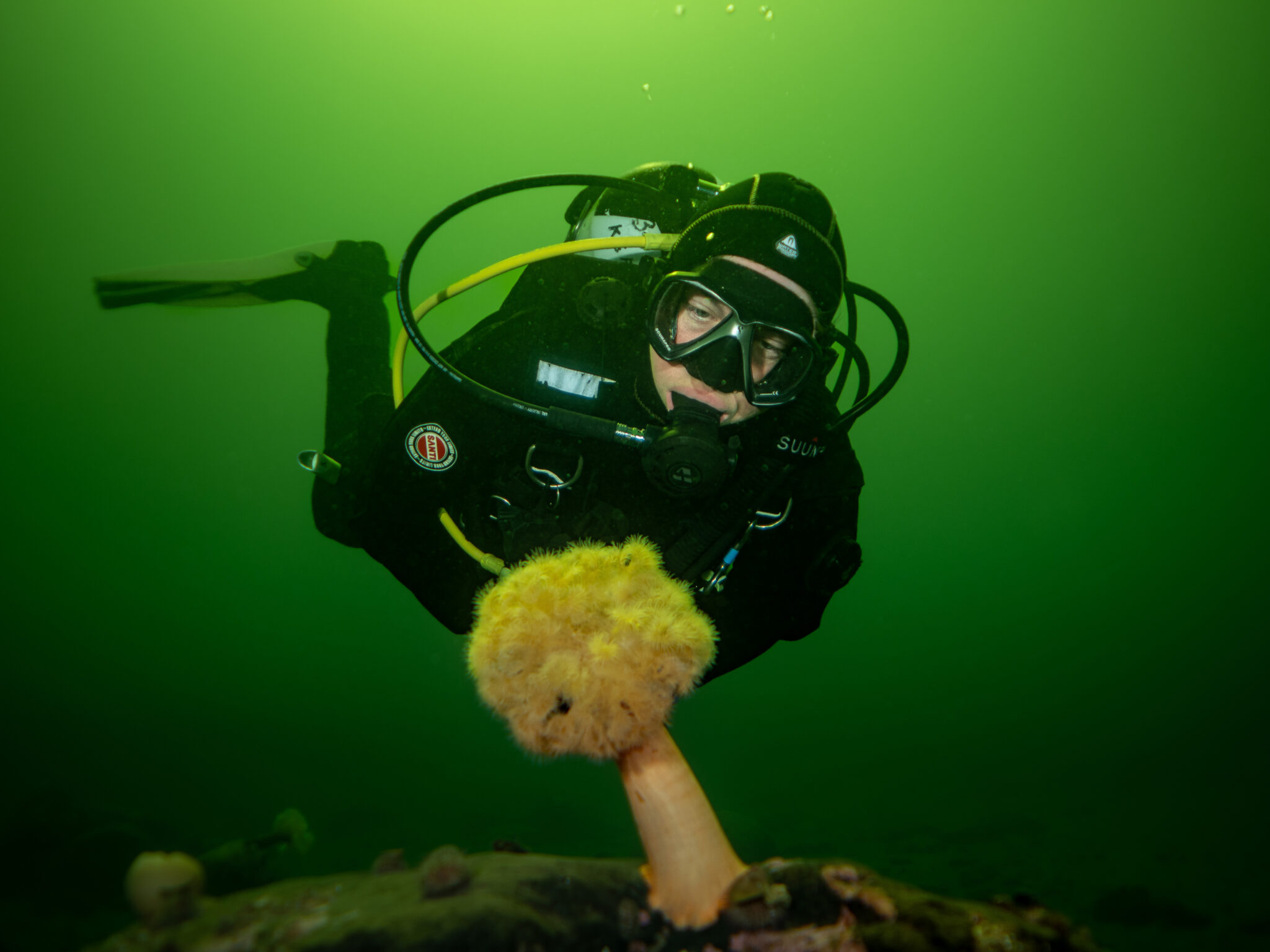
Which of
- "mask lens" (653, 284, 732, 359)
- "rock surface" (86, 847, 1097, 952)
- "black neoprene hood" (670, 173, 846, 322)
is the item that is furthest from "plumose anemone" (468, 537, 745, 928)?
"black neoprene hood" (670, 173, 846, 322)

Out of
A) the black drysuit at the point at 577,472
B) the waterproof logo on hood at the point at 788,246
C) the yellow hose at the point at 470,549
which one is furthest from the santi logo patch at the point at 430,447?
the waterproof logo on hood at the point at 788,246

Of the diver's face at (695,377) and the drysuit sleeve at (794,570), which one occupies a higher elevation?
the diver's face at (695,377)

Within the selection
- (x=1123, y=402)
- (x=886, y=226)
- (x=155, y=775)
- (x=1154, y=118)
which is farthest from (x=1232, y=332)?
(x=155, y=775)

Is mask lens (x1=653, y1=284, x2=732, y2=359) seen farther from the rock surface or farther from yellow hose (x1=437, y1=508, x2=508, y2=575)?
the rock surface

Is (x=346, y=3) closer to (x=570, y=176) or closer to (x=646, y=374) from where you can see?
(x=570, y=176)

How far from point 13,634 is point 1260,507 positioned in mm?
65315

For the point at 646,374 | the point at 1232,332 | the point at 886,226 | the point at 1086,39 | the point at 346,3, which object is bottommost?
the point at 646,374

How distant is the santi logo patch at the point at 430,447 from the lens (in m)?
2.77

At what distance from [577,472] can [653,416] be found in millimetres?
529

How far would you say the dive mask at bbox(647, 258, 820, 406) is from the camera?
2605 mm

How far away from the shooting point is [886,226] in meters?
16.3

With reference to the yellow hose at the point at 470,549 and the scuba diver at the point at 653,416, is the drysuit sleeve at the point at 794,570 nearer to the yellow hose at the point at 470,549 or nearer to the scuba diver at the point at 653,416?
the scuba diver at the point at 653,416

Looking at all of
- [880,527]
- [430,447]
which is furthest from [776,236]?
[880,527]

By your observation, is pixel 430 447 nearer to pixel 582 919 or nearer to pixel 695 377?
pixel 695 377
